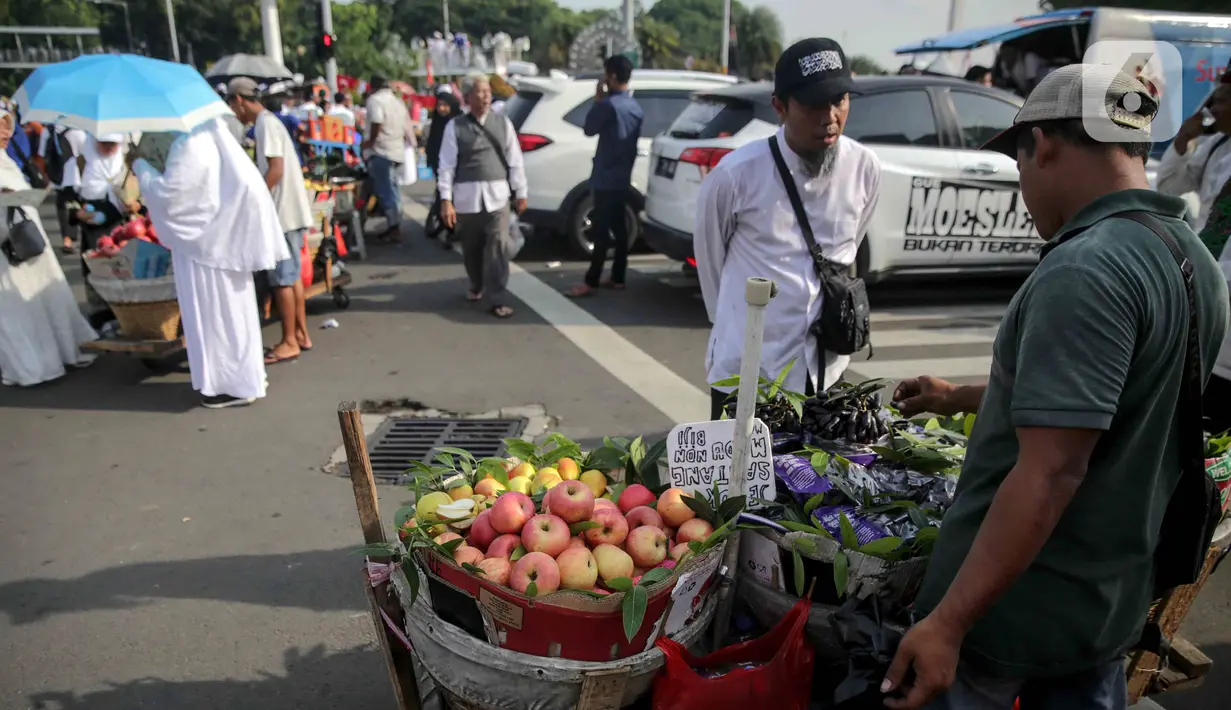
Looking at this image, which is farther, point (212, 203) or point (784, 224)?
point (212, 203)

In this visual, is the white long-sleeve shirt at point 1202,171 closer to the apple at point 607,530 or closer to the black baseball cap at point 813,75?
the black baseball cap at point 813,75

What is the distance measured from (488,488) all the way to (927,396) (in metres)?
1.16

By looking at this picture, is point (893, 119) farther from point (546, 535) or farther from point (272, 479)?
point (546, 535)

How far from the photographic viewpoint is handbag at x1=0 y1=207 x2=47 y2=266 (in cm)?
575

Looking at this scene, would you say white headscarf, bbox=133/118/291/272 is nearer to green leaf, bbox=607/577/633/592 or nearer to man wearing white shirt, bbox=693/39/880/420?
man wearing white shirt, bbox=693/39/880/420

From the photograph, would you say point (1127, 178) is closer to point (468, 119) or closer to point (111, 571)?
point (111, 571)

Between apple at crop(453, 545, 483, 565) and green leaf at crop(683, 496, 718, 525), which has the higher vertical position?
green leaf at crop(683, 496, 718, 525)

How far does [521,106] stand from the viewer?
1037 cm

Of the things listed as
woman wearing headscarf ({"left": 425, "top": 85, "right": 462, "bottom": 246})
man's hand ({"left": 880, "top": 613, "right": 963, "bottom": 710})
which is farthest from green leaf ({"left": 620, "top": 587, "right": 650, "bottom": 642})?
woman wearing headscarf ({"left": 425, "top": 85, "right": 462, "bottom": 246})

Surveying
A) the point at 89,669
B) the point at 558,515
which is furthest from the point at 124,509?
the point at 558,515

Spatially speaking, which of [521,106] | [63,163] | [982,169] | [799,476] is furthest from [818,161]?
[63,163]

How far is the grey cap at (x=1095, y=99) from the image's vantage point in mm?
1438

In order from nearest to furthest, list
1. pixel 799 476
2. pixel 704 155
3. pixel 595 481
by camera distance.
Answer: pixel 799 476 < pixel 595 481 < pixel 704 155

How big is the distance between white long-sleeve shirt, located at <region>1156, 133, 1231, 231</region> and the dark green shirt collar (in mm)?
2549
